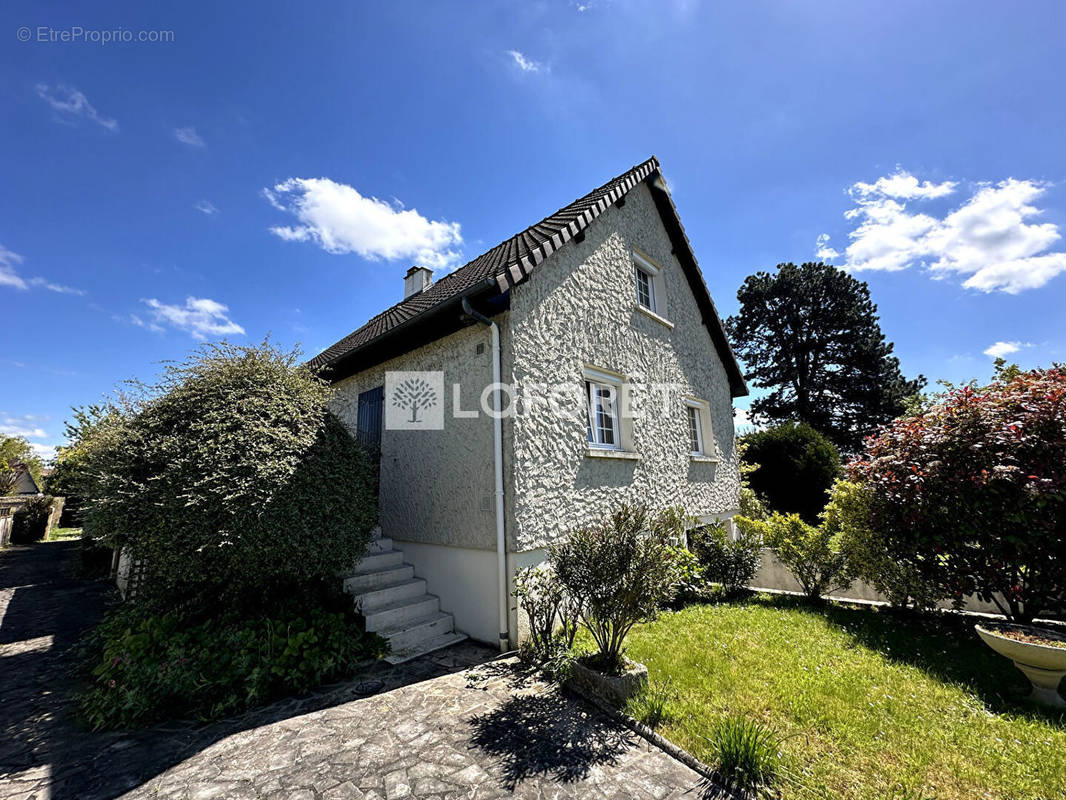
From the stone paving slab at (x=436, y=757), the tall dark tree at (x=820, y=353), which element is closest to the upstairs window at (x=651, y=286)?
the stone paving slab at (x=436, y=757)

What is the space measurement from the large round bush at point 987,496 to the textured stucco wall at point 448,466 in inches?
259

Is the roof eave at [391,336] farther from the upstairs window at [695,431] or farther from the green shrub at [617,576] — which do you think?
the upstairs window at [695,431]

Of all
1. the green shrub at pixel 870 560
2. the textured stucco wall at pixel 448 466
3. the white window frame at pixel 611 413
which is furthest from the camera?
the white window frame at pixel 611 413

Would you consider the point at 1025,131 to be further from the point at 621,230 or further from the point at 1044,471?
the point at 621,230

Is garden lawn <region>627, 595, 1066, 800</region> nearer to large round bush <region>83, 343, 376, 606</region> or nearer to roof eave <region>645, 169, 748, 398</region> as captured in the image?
large round bush <region>83, 343, 376, 606</region>

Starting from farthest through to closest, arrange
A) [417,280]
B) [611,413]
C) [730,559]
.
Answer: [417,280] < [730,559] < [611,413]

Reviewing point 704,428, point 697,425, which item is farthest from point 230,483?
point 704,428

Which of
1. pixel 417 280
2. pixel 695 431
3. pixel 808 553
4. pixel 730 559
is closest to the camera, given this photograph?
pixel 808 553

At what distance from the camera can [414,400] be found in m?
7.73

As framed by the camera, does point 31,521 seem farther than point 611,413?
Yes

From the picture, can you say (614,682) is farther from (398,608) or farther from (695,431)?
(695,431)

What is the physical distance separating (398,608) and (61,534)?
26.1 meters

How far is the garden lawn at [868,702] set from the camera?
3.15 m

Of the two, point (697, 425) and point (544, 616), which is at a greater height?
point (697, 425)
